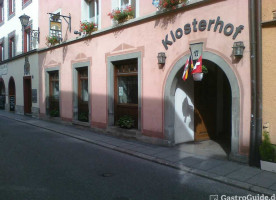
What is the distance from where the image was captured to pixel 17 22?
66.0 ft

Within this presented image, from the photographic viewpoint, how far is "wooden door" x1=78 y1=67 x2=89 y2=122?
42.3 feet

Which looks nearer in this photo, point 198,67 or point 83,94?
point 198,67

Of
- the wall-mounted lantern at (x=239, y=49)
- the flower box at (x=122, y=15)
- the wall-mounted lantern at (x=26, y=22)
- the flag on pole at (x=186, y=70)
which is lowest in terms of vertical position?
the flag on pole at (x=186, y=70)

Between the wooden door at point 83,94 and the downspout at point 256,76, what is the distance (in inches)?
326

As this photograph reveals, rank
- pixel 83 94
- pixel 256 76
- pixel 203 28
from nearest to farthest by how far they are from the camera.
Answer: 1. pixel 256 76
2. pixel 203 28
3. pixel 83 94

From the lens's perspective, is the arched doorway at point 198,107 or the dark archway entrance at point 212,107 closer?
the arched doorway at point 198,107

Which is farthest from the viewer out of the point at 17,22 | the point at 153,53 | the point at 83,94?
the point at 17,22

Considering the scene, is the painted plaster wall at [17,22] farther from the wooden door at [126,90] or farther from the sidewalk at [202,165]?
the sidewalk at [202,165]

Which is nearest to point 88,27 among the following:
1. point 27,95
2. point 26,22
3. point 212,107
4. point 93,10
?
point 93,10

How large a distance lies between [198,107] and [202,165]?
3.41 metres

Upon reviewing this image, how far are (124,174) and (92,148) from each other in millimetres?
2958

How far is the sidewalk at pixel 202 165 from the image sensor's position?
5.26m

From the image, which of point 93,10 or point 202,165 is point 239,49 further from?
point 93,10

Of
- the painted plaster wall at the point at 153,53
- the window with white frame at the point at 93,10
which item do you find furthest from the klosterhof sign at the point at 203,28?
the window with white frame at the point at 93,10
